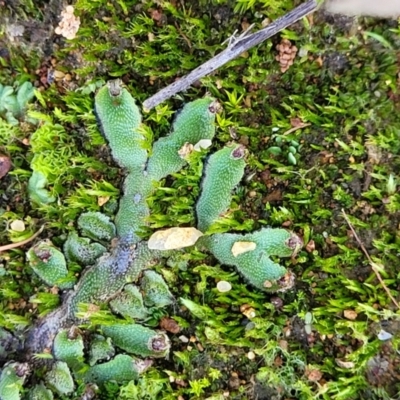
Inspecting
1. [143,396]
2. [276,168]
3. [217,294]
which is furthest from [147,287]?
[276,168]

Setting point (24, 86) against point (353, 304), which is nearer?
point (353, 304)

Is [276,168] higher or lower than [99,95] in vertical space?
lower

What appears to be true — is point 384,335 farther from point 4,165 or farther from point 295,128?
point 4,165

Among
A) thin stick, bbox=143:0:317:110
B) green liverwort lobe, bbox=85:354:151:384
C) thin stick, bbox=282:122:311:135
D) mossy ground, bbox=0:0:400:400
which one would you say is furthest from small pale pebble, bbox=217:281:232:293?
thin stick, bbox=143:0:317:110

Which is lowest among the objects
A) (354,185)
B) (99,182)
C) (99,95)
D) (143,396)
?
(143,396)

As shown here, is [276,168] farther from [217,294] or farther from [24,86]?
[24,86]

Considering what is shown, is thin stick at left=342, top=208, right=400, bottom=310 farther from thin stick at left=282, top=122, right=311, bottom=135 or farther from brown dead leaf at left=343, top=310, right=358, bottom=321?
thin stick at left=282, top=122, right=311, bottom=135
